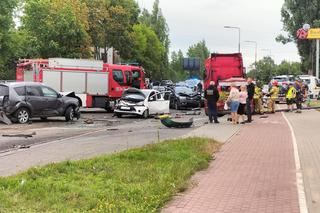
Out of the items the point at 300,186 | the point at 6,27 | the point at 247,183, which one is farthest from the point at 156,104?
the point at 6,27

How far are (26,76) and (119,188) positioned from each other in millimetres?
24136

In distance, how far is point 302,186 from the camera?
9.52m

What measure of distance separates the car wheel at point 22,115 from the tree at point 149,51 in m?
53.9

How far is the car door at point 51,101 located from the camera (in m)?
23.2

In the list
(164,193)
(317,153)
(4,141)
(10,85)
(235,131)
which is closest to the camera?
(164,193)

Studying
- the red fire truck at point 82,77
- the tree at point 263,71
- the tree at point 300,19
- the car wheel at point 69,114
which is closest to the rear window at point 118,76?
the red fire truck at point 82,77

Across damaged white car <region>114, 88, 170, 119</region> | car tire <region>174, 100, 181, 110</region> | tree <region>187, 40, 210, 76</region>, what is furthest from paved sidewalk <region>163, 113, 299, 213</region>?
tree <region>187, 40, 210, 76</region>

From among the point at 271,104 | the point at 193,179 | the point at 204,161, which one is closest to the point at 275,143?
the point at 204,161

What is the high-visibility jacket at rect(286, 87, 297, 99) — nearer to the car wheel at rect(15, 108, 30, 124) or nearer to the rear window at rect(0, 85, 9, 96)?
the car wheel at rect(15, 108, 30, 124)

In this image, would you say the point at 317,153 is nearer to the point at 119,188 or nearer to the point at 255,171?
the point at 255,171

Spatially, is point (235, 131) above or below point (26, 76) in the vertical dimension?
below

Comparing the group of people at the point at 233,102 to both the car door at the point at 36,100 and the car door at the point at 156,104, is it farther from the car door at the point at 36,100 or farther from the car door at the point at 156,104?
the car door at the point at 36,100

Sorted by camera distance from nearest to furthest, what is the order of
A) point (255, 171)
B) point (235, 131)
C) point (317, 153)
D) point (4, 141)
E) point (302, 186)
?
point (302, 186), point (255, 171), point (317, 153), point (4, 141), point (235, 131)

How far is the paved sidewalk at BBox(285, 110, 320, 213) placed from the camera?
28.5ft
